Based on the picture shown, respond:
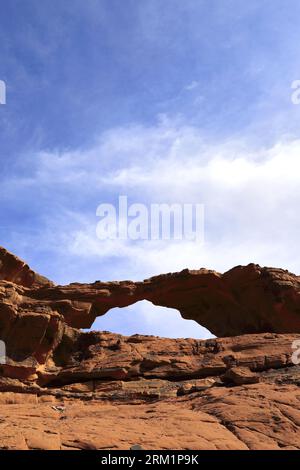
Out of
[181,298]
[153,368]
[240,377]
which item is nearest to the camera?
[240,377]

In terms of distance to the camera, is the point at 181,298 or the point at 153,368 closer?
the point at 153,368

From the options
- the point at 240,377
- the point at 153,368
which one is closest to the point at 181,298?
the point at 153,368

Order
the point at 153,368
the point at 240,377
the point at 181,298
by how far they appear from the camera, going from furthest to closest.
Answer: the point at 181,298 < the point at 153,368 < the point at 240,377

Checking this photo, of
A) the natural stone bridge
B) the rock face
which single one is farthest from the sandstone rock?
the natural stone bridge

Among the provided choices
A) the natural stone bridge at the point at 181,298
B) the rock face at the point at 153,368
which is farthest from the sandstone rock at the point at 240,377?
the natural stone bridge at the point at 181,298

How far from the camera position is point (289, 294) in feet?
106

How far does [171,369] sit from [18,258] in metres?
14.1

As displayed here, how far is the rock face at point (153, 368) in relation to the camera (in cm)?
1555

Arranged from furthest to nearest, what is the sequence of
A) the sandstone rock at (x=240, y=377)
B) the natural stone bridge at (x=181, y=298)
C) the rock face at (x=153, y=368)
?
the natural stone bridge at (x=181, y=298)
the sandstone rock at (x=240, y=377)
the rock face at (x=153, y=368)

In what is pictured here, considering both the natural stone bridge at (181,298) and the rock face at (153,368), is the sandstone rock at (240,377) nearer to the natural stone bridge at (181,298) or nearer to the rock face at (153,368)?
the rock face at (153,368)

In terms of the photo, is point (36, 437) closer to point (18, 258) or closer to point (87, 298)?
point (87, 298)

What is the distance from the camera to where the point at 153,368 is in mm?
26781

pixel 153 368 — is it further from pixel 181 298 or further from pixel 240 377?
pixel 181 298
